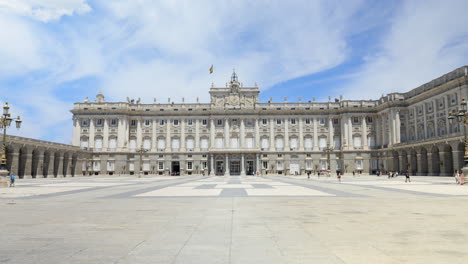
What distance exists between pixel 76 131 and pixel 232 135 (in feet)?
116

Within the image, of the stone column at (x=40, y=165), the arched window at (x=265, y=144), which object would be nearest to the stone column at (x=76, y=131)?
the stone column at (x=40, y=165)

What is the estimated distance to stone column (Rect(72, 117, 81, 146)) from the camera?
80.2 m

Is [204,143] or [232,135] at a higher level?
[232,135]

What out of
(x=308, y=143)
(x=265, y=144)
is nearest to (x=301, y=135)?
(x=308, y=143)

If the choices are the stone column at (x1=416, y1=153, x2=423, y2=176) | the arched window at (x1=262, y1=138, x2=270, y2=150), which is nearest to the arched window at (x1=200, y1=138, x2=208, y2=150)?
the arched window at (x1=262, y1=138, x2=270, y2=150)

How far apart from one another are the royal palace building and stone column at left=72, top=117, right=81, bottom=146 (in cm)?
23

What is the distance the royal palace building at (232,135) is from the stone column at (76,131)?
0.23 m

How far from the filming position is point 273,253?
6441 millimetres

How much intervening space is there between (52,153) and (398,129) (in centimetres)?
6481

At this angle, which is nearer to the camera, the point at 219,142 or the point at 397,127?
the point at 397,127

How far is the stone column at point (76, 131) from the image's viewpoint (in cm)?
8019

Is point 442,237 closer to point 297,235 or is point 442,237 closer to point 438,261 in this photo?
point 438,261

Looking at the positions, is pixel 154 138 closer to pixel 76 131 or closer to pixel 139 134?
pixel 139 134

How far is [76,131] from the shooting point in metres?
80.4
